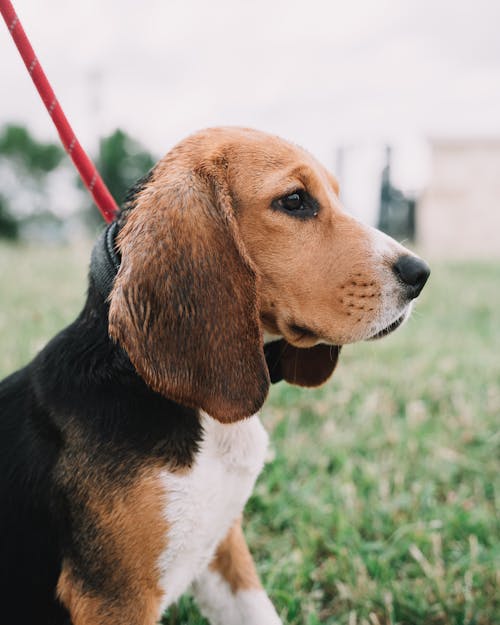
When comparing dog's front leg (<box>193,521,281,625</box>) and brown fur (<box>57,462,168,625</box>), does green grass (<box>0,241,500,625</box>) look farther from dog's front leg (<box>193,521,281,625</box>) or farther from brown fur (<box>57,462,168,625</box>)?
brown fur (<box>57,462,168,625</box>)

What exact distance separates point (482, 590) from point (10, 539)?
187 centimetres

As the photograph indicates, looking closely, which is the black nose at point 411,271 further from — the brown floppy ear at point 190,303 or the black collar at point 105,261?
the black collar at point 105,261

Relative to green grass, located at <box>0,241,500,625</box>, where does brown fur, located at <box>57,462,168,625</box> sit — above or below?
above

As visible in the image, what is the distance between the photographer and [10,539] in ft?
6.97

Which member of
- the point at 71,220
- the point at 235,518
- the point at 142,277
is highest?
the point at 142,277

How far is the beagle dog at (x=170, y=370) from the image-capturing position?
6.60 ft

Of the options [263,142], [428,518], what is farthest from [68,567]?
[428,518]

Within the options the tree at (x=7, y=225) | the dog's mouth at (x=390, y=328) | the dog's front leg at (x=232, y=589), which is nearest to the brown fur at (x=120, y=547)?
the dog's front leg at (x=232, y=589)

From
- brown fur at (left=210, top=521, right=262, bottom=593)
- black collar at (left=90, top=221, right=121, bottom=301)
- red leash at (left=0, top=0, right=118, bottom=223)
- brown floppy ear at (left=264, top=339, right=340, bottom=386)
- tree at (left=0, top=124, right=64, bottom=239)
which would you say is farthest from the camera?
tree at (left=0, top=124, right=64, bottom=239)

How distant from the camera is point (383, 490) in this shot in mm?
3463

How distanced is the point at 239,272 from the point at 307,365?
672mm

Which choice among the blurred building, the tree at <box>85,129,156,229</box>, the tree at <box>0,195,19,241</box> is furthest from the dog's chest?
the tree at <box>0,195,19,241</box>

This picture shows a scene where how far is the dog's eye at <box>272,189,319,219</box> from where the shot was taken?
2.30m

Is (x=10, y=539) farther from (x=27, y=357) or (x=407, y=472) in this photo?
(x=27, y=357)
